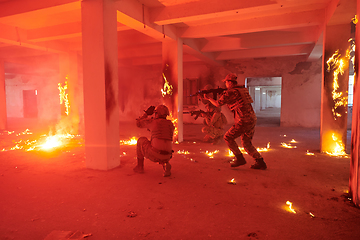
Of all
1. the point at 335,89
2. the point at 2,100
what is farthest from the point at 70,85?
the point at 335,89

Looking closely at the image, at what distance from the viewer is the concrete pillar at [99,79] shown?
13.1ft

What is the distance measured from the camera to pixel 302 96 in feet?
35.2

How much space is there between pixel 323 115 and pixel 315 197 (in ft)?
10.4

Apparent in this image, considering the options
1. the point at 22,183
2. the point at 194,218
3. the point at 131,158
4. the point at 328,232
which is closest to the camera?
the point at 328,232

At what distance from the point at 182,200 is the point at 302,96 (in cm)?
998

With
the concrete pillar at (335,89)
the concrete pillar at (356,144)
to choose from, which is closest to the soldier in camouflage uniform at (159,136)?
the concrete pillar at (356,144)

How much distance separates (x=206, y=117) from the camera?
23.1ft

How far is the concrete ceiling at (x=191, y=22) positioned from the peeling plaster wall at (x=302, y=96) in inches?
61.6

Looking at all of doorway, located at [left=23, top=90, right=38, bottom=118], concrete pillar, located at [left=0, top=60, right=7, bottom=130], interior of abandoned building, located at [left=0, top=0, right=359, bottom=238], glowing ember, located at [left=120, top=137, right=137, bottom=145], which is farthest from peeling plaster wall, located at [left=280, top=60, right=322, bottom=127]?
doorway, located at [left=23, top=90, right=38, bottom=118]

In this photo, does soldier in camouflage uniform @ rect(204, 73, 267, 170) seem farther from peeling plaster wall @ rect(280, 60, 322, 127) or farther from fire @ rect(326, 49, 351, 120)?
peeling plaster wall @ rect(280, 60, 322, 127)

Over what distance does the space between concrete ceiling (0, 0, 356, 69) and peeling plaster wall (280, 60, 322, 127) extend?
1.56 metres

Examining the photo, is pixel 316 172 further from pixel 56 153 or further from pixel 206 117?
pixel 56 153

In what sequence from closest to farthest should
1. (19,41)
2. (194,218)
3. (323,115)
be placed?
(194,218), (323,115), (19,41)

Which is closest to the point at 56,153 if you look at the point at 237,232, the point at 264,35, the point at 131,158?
the point at 131,158
